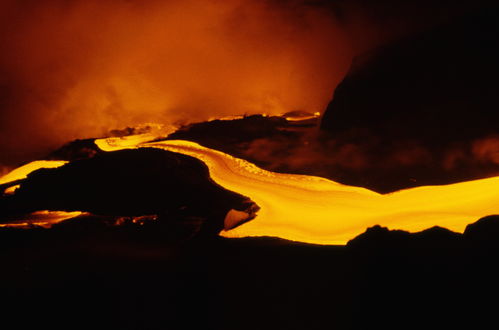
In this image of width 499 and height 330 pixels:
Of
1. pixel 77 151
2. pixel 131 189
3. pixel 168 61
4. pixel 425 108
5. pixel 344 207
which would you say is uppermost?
pixel 168 61

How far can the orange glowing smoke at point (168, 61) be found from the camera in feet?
19.2

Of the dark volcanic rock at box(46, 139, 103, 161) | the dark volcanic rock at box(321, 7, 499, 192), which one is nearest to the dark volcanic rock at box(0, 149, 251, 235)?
the dark volcanic rock at box(46, 139, 103, 161)

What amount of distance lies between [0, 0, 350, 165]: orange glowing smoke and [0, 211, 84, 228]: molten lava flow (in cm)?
260

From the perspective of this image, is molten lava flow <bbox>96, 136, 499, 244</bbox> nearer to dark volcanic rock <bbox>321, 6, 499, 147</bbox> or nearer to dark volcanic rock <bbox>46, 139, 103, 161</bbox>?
dark volcanic rock <bbox>321, 6, 499, 147</bbox>

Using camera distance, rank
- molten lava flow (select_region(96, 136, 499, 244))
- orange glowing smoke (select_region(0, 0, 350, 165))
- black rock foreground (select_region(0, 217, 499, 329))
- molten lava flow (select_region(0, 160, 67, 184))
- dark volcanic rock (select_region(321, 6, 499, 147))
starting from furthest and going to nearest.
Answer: orange glowing smoke (select_region(0, 0, 350, 165)), molten lava flow (select_region(0, 160, 67, 184)), dark volcanic rock (select_region(321, 6, 499, 147)), molten lava flow (select_region(96, 136, 499, 244)), black rock foreground (select_region(0, 217, 499, 329))

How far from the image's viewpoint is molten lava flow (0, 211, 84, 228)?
3088 mm

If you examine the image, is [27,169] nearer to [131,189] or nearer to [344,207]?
[131,189]

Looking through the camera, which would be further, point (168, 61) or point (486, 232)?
point (168, 61)

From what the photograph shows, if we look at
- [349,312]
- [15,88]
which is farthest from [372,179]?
[15,88]

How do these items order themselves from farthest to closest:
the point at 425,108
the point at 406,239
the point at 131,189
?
the point at 425,108 < the point at 131,189 < the point at 406,239

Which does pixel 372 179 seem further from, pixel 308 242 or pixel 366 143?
pixel 308 242

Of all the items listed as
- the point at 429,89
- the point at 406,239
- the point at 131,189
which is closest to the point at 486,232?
the point at 406,239

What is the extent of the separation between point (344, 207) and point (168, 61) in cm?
415

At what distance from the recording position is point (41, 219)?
321 centimetres
